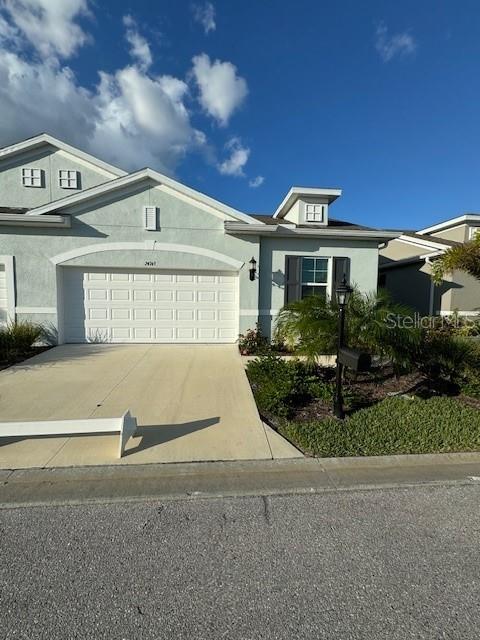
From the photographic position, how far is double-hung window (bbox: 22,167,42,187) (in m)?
12.1

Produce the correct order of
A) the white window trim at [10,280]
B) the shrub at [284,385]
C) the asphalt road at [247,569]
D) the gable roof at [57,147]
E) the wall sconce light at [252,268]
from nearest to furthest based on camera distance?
the asphalt road at [247,569], the shrub at [284,385], the white window trim at [10,280], the wall sconce light at [252,268], the gable roof at [57,147]

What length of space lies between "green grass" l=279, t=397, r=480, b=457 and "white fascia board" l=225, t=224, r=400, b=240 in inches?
233

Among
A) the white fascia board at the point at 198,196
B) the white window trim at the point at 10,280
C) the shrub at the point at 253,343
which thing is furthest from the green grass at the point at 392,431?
the white window trim at the point at 10,280

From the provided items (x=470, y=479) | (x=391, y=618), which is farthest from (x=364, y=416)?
(x=391, y=618)

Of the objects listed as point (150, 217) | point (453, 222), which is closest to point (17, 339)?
point (150, 217)

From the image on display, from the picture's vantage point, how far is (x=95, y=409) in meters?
4.73

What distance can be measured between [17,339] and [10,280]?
1.88 meters

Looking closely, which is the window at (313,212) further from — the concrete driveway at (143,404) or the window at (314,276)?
the concrete driveway at (143,404)

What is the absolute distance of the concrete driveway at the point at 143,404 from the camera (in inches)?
141

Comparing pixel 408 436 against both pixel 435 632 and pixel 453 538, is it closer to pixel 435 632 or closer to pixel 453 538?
pixel 453 538

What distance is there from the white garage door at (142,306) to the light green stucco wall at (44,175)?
5.29 metres

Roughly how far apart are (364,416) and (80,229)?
8.50 m

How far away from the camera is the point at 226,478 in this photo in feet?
10.4

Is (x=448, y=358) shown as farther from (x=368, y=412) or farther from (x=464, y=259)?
(x=368, y=412)
